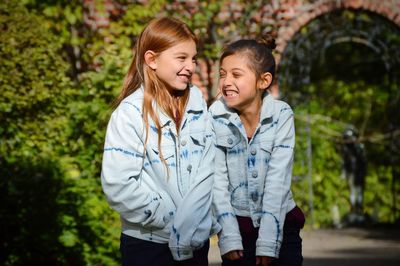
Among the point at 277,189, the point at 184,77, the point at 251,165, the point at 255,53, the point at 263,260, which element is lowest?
the point at 263,260

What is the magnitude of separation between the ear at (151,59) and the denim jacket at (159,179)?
129 mm

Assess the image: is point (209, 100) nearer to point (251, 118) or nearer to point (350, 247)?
point (350, 247)

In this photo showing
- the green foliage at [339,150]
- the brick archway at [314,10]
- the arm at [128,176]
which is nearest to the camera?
the arm at [128,176]

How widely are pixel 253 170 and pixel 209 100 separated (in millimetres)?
6223

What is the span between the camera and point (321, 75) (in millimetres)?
11891

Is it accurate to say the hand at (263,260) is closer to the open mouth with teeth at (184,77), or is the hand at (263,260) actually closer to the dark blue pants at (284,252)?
the dark blue pants at (284,252)

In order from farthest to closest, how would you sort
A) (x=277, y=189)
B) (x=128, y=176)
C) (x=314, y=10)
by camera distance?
(x=314, y=10), (x=277, y=189), (x=128, y=176)

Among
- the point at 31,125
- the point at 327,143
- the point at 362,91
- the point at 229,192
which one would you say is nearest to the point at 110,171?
the point at 229,192

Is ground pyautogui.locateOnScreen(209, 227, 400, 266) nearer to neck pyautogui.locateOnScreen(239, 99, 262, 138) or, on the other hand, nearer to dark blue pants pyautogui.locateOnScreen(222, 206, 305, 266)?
dark blue pants pyautogui.locateOnScreen(222, 206, 305, 266)

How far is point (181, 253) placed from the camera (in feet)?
9.90

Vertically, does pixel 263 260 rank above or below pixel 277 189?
below

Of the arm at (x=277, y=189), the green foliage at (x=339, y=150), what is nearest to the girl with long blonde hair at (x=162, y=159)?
the arm at (x=277, y=189)

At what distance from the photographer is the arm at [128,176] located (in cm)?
295

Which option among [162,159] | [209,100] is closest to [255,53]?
[162,159]
